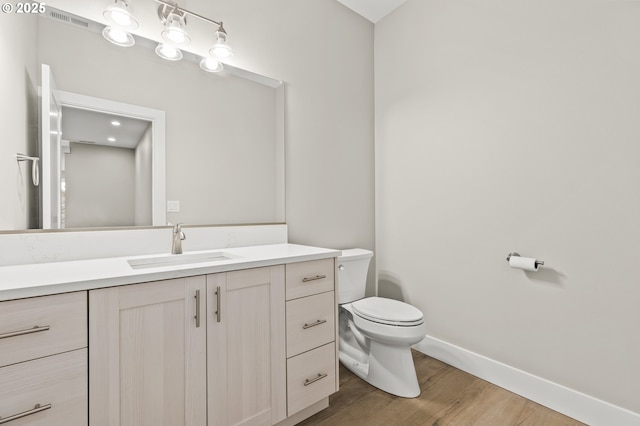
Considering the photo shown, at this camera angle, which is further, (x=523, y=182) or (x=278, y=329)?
(x=523, y=182)

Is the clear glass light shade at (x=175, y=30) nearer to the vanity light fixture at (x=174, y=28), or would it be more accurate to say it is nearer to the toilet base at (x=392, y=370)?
the vanity light fixture at (x=174, y=28)

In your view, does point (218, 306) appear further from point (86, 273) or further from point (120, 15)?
point (120, 15)

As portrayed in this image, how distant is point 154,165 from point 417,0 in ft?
7.35

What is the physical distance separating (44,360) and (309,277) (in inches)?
37.8

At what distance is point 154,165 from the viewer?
1.54m

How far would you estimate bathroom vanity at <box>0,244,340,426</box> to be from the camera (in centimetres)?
85

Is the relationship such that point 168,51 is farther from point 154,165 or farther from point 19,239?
point 19,239

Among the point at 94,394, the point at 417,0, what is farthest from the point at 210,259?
the point at 417,0

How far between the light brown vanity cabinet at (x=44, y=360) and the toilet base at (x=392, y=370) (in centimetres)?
142

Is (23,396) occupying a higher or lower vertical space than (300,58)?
lower

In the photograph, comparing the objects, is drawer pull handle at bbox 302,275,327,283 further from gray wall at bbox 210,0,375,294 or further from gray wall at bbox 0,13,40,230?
gray wall at bbox 0,13,40,230

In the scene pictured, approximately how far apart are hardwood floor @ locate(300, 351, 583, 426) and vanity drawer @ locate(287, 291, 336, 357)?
43 centimetres

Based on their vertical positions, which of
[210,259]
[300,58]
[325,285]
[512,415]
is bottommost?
[512,415]

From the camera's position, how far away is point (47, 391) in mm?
857
